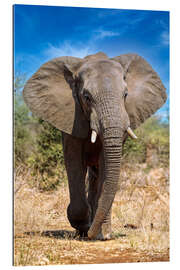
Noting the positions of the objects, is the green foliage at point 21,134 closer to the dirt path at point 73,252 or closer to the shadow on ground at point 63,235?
the shadow on ground at point 63,235

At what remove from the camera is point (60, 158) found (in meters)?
8.58

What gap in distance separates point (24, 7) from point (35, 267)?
2558 mm

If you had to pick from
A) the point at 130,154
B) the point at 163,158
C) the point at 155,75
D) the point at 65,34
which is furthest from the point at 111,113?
the point at 163,158

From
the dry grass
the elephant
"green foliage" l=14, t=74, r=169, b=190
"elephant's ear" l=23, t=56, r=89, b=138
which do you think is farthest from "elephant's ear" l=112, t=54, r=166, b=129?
"green foliage" l=14, t=74, r=169, b=190

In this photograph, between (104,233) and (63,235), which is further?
(63,235)

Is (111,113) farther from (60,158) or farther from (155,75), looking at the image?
(60,158)

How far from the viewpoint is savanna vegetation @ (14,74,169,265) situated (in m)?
4.98

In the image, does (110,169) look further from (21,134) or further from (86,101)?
(21,134)

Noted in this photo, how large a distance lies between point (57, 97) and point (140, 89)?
88 centimetres

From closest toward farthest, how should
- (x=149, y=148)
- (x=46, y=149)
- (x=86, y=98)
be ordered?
(x=86, y=98) → (x=46, y=149) → (x=149, y=148)

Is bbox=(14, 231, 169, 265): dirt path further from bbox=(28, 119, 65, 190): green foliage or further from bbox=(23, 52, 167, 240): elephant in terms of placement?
bbox=(28, 119, 65, 190): green foliage

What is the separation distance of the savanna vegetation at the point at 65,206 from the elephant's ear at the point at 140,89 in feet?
4.05

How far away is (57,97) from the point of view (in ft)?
17.2

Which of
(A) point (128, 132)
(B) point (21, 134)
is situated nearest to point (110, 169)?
(A) point (128, 132)
